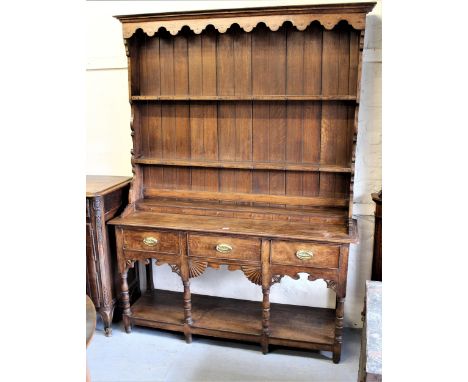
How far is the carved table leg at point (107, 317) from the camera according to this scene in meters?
2.53

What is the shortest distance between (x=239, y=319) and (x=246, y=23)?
1778mm

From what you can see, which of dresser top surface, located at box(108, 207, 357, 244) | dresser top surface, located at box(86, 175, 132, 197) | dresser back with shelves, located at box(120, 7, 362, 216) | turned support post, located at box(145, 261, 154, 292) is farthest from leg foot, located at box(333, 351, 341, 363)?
dresser top surface, located at box(86, 175, 132, 197)

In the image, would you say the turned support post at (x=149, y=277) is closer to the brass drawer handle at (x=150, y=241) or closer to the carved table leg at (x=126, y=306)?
the carved table leg at (x=126, y=306)

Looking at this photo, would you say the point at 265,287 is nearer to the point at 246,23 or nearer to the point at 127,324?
the point at 127,324

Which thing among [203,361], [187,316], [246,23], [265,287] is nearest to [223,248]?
[265,287]

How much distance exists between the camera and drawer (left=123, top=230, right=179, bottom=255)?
7.57 feet

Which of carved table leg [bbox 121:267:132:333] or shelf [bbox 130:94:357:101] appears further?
carved table leg [bbox 121:267:132:333]

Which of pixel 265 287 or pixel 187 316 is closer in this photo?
pixel 265 287

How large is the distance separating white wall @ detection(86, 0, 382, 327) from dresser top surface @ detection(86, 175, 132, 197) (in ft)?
0.41

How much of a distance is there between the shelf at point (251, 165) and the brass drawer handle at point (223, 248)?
51 centimetres

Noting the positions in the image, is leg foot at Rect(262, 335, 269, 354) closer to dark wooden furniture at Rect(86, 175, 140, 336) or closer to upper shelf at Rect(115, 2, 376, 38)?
dark wooden furniture at Rect(86, 175, 140, 336)

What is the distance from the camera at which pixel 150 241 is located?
2.34 metres

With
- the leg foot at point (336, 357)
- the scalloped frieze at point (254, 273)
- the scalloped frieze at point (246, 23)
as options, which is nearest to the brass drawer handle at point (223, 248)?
the scalloped frieze at point (254, 273)
